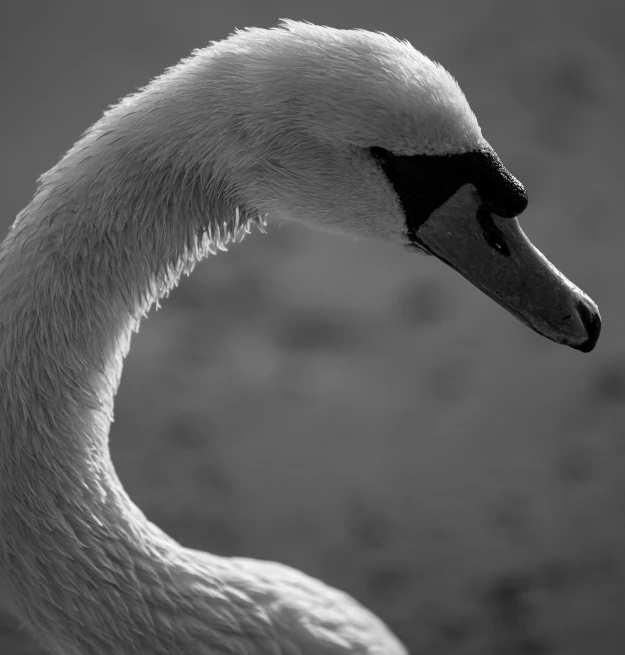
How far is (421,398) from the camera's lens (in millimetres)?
3625

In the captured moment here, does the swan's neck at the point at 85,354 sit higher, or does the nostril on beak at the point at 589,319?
the nostril on beak at the point at 589,319

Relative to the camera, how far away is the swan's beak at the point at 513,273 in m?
1.33

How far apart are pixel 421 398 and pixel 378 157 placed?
2.43m

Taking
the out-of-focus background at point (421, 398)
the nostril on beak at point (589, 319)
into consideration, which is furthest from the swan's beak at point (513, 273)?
the out-of-focus background at point (421, 398)

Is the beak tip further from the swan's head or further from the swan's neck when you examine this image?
the swan's neck

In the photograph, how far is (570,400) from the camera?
360 centimetres

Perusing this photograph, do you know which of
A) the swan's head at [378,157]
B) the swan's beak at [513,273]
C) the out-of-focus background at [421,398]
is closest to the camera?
the swan's head at [378,157]

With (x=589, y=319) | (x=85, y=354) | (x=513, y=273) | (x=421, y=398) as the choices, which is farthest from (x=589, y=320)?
(x=421, y=398)

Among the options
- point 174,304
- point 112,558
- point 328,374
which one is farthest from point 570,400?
point 112,558

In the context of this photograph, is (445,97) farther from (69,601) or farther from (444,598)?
(444,598)

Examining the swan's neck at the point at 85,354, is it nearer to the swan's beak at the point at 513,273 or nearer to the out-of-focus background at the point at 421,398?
the swan's beak at the point at 513,273

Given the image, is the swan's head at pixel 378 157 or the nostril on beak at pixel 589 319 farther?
the nostril on beak at pixel 589 319

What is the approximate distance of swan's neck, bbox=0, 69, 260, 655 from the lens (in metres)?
1.29

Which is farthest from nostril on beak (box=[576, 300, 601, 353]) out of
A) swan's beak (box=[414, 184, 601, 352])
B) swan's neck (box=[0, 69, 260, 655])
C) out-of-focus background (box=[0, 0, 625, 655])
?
out-of-focus background (box=[0, 0, 625, 655])
